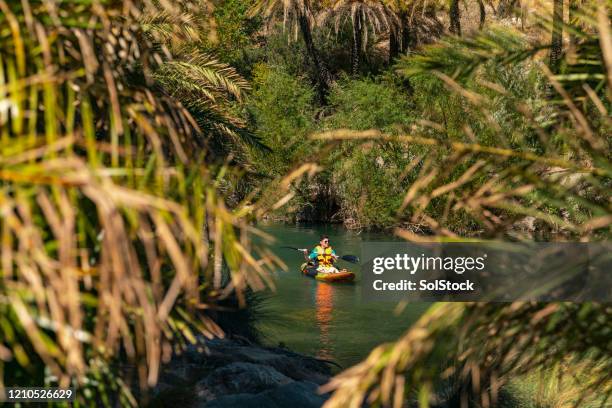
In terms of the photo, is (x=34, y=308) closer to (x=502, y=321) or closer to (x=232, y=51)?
(x=502, y=321)

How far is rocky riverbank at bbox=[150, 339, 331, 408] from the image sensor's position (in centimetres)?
734

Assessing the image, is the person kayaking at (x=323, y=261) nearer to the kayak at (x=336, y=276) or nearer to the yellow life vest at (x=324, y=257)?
the yellow life vest at (x=324, y=257)

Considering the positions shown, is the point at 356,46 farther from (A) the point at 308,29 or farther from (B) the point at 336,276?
(B) the point at 336,276

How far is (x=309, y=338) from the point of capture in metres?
15.5

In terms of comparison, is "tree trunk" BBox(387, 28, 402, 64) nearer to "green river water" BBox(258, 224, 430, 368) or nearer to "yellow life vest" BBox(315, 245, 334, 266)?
"green river water" BBox(258, 224, 430, 368)

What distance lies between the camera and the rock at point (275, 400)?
7340 millimetres

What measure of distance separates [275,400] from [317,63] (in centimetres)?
3110

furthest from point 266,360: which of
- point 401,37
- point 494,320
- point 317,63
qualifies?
point 401,37

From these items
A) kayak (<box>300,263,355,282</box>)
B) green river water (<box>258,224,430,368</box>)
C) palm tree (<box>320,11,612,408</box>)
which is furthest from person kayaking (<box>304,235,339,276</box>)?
palm tree (<box>320,11,612,408</box>)

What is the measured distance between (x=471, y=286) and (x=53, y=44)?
7.20 ft

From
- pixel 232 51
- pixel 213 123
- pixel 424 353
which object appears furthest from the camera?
pixel 232 51

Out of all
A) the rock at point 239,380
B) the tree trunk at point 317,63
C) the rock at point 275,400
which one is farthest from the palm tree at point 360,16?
the rock at point 275,400

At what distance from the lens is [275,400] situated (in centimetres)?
751

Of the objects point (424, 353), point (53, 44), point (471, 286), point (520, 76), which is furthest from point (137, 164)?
point (520, 76)
